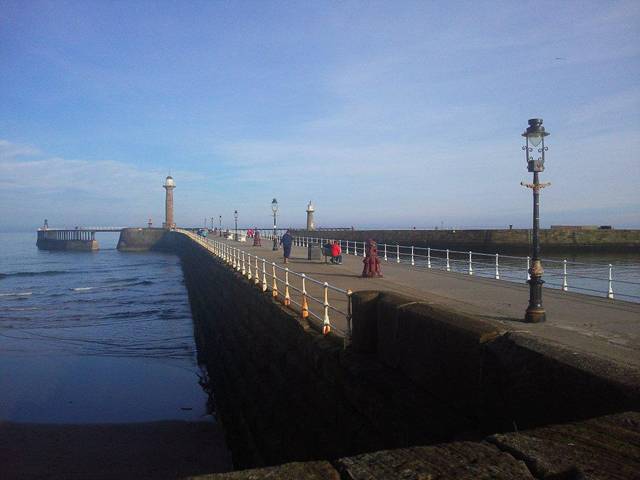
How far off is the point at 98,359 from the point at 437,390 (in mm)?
16212

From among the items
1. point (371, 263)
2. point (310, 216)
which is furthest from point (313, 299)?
point (310, 216)

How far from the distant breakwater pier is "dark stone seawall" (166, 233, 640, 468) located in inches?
0.5

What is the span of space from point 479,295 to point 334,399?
7.68 metres

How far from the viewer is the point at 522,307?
36.3 ft

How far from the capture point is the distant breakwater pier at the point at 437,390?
2.62m

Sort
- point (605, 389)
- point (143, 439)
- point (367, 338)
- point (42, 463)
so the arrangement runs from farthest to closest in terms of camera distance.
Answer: point (143, 439) < point (42, 463) < point (367, 338) < point (605, 389)

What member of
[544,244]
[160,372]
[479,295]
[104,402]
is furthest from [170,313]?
[544,244]

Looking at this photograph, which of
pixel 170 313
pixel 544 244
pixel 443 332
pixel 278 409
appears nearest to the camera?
pixel 443 332

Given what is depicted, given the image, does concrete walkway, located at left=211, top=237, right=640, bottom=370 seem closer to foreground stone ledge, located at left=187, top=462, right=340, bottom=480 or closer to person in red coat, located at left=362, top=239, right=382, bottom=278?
person in red coat, located at left=362, top=239, right=382, bottom=278

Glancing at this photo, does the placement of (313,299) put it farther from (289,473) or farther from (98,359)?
(98,359)

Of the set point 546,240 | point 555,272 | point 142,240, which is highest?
point 546,240

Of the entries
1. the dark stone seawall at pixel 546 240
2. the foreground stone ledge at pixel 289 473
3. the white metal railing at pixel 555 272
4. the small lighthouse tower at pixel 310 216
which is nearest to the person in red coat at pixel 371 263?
the white metal railing at pixel 555 272

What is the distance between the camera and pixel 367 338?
6.15 meters

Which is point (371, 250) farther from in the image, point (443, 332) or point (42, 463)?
point (443, 332)
